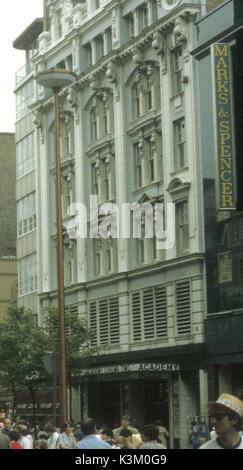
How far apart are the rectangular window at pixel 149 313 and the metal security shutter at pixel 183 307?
138 centimetres

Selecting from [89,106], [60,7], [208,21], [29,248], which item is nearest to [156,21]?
[208,21]

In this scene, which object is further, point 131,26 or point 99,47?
point 99,47

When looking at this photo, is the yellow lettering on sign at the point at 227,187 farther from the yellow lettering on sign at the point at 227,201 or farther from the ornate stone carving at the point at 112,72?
the ornate stone carving at the point at 112,72

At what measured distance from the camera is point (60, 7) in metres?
59.4

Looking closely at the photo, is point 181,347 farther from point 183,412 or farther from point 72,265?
point 72,265

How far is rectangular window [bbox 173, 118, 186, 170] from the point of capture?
150 ft

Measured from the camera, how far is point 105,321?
5247cm

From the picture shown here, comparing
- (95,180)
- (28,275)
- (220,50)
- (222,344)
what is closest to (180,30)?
(220,50)

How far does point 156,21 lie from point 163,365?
14457mm

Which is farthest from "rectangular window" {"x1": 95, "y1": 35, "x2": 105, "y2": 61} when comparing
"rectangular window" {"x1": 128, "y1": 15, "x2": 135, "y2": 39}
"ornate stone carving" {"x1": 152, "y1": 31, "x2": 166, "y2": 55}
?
"ornate stone carving" {"x1": 152, "y1": 31, "x2": 166, "y2": 55}

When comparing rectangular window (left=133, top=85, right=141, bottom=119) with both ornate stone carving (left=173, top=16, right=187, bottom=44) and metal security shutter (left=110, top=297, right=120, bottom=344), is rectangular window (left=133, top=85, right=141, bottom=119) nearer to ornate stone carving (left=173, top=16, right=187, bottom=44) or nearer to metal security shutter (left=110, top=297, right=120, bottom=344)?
ornate stone carving (left=173, top=16, right=187, bottom=44)

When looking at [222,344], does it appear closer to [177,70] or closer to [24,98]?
[177,70]

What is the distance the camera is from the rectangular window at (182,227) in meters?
45.6

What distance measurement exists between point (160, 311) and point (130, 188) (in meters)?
6.32
